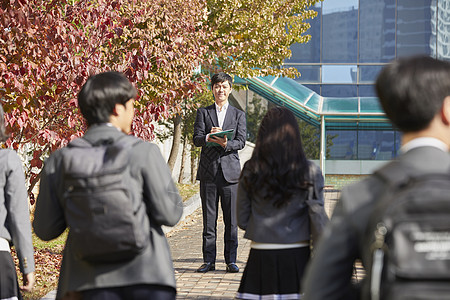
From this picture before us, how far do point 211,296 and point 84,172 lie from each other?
3.96m

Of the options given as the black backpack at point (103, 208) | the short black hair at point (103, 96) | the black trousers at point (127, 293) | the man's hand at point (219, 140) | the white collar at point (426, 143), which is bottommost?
the black trousers at point (127, 293)

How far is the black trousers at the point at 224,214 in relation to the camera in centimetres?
780

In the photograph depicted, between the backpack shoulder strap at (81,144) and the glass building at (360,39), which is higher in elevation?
the glass building at (360,39)

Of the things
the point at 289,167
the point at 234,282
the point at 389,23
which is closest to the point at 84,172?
the point at 289,167

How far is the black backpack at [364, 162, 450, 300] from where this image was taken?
1.85m

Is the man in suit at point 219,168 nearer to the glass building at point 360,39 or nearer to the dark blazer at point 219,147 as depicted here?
the dark blazer at point 219,147

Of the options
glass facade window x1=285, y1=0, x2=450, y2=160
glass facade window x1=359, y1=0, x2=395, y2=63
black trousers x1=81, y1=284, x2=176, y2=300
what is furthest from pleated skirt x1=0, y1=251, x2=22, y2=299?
glass facade window x1=359, y1=0, x2=395, y2=63

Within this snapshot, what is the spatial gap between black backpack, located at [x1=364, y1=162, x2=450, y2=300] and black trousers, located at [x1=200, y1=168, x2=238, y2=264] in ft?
19.4

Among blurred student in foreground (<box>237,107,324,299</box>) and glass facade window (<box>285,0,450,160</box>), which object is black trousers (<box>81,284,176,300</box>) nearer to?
blurred student in foreground (<box>237,107,324,299</box>)

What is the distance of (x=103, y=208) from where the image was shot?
9.76 feet

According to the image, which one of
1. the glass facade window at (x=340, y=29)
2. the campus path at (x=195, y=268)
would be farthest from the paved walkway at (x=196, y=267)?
the glass facade window at (x=340, y=29)

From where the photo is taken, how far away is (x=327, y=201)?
19.2m

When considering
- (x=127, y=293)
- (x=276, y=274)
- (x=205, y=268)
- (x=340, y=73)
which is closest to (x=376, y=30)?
(x=340, y=73)

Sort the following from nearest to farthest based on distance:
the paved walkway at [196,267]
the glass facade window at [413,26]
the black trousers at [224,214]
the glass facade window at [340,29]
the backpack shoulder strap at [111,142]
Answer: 1. the backpack shoulder strap at [111,142]
2. the paved walkway at [196,267]
3. the black trousers at [224,214]
4. the glass facade window at [340,29]
5. the glass facade window at [413,26]
